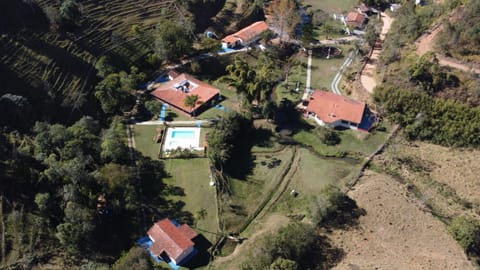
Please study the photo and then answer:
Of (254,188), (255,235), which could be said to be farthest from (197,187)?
(255,235)

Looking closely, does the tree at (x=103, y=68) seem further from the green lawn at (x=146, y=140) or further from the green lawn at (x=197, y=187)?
the green lawn at (x=197, y=187)

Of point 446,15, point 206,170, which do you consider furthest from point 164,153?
point 446,15

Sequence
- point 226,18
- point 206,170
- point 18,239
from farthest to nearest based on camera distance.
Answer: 1. point 226,18
2. point 206,170
3. point 18,239

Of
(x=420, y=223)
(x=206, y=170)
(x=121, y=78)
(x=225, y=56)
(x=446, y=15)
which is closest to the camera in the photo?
(x=420, y=223)

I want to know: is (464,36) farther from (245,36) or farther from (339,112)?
(245,36)

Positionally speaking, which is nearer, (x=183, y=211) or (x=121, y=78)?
(x=183, y=211)

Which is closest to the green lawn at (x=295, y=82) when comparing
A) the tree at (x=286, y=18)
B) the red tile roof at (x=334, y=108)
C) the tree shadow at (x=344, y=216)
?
the red tile roof at (x=334, y=108)

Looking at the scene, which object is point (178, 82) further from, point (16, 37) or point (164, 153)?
point (16, 37)

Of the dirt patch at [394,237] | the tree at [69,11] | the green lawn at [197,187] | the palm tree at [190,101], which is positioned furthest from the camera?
the tree at [69,11]
